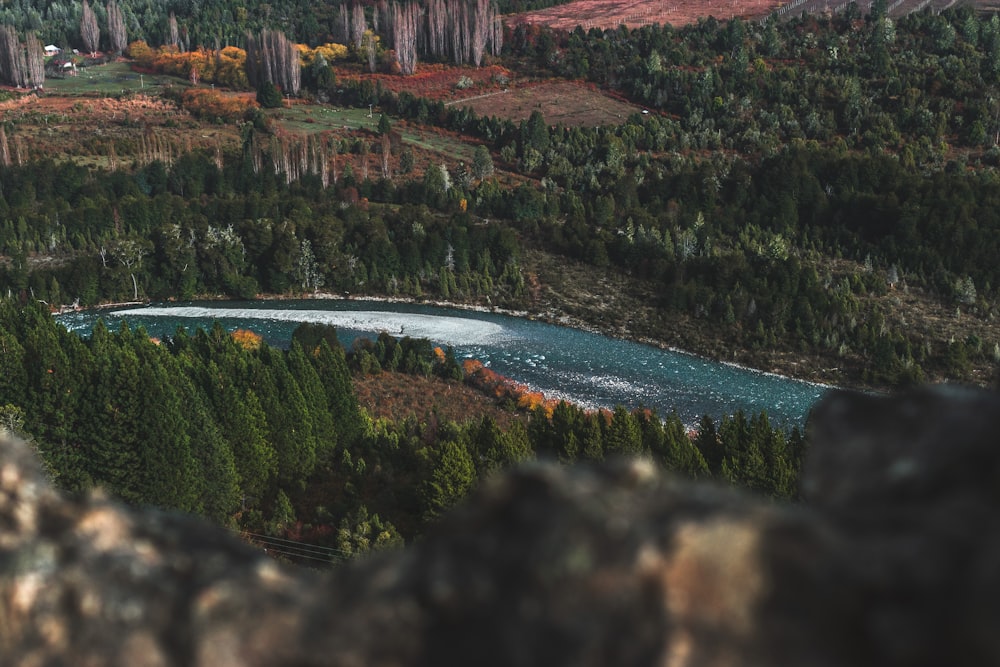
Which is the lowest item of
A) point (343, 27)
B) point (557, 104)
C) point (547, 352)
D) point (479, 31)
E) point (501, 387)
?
point (547, 352)

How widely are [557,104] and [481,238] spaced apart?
5817cm

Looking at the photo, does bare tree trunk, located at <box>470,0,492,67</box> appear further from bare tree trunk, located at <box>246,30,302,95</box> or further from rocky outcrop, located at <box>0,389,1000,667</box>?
rocky outcrop, located at <box>0,389,1000,667</box>

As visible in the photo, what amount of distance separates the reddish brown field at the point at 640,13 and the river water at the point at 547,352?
106m

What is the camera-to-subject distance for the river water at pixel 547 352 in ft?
226

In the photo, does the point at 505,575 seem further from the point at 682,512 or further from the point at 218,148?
the point at 218,148

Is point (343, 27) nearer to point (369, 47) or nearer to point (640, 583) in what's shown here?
point (369, 47)

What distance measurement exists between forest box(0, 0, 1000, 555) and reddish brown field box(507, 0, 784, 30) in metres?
9.41

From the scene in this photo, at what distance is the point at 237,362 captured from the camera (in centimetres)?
5184

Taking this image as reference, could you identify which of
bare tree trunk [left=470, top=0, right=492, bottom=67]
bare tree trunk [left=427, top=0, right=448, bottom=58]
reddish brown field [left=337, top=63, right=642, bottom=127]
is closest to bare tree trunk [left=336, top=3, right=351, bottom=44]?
reddish brown field [left=337, top=63, right=642, bottom=127]

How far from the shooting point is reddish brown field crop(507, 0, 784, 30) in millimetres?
179375

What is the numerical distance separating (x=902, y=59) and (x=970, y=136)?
27.6 meters

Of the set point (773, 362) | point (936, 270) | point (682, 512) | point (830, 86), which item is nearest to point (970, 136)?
point (830, 86)

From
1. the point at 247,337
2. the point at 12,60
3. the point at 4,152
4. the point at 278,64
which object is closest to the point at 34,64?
the point at 12,60

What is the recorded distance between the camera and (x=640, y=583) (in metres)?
3.51
